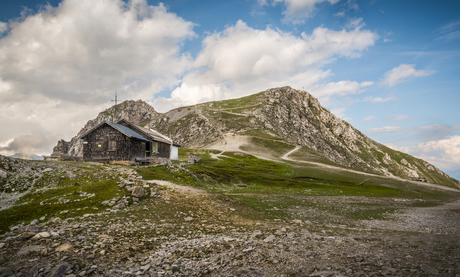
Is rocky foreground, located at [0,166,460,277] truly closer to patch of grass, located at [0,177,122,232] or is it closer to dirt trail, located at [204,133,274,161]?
patch of grass, located at [0,177,122,232]

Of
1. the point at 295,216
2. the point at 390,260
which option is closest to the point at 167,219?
the point at 295,216

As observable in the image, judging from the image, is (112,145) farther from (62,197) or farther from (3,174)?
(62,197)

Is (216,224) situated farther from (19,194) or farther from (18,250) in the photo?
(19,194)

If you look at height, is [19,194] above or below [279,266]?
→ above

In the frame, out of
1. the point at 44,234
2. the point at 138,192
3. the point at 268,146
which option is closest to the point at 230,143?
the point at 268,146

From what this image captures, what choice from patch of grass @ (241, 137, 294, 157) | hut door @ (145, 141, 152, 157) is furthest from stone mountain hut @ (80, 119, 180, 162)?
patch of grass @ (241, 137, 294, 157)

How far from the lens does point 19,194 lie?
20469 mm

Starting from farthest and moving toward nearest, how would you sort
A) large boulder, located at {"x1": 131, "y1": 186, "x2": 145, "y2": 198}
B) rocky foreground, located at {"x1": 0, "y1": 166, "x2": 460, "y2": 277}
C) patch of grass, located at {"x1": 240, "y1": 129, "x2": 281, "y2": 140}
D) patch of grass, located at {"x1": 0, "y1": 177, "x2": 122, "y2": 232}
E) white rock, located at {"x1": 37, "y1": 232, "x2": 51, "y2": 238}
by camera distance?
patch of grass, located at {"x1": 240, "y1": 129, "x2": 281, "y2": 140} < large boulder, located at {"x1": 131, "y1": 186, "x2": 145, "y2": 198} < patch of grass, located at {"x1": 0, "y1": 177, "x2": 122, "y2": 232} < white rock, located at {"x1": 37, "y1": 232, "x2": 51, "y2": 238} < rocky foreground, located at {"x1": 0, "y1": 166, "x2": 460, "y2": 277}

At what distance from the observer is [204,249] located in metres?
11.8

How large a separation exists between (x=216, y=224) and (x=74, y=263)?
9026 mm

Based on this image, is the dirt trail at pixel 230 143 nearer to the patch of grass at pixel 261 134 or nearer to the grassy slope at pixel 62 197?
the patch of grass at pixel 261 134

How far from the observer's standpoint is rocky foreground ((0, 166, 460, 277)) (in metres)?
9.27

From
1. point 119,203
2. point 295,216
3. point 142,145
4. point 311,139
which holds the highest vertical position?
point 311,139

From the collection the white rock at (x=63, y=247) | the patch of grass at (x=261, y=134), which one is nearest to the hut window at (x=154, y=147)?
the white rock at (x=63, y=247)
